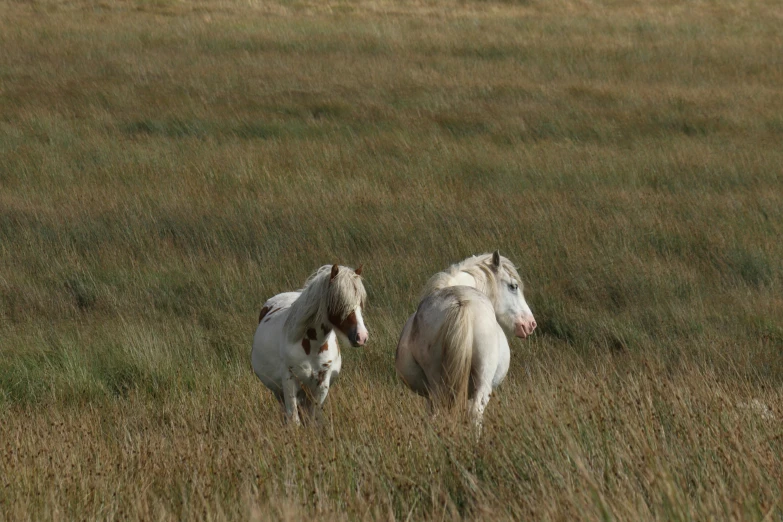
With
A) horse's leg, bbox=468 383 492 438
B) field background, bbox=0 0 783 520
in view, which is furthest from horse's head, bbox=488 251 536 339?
horse's leg, bbox=468 383 492 438

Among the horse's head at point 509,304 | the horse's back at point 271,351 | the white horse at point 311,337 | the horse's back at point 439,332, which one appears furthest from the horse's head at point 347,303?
the horse's head at point 509,304

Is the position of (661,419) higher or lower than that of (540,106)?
higher

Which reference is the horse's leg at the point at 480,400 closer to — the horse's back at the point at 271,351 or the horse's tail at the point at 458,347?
the horse's tail at the point at 458,347

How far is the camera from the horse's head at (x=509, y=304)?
546cm

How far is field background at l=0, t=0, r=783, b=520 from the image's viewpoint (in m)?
3.70

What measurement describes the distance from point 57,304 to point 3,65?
11216 millimetres

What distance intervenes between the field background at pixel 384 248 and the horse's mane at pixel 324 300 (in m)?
0.53

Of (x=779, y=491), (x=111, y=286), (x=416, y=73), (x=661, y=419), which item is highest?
(x=779, y=491)

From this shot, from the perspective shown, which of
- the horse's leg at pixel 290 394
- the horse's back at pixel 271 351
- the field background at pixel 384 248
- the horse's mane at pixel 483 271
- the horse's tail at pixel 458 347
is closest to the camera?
the field background at pixel 384 248

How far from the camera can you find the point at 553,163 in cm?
1241

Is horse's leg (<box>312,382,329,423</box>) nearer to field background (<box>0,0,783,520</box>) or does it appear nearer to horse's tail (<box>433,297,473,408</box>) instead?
field background (<box>0,0,783,520</box>)

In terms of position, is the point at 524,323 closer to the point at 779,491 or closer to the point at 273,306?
the point at 273,306

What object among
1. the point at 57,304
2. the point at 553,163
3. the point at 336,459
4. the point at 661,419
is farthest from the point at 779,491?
the point at 553,163

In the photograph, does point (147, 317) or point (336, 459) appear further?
point (147, 317)
